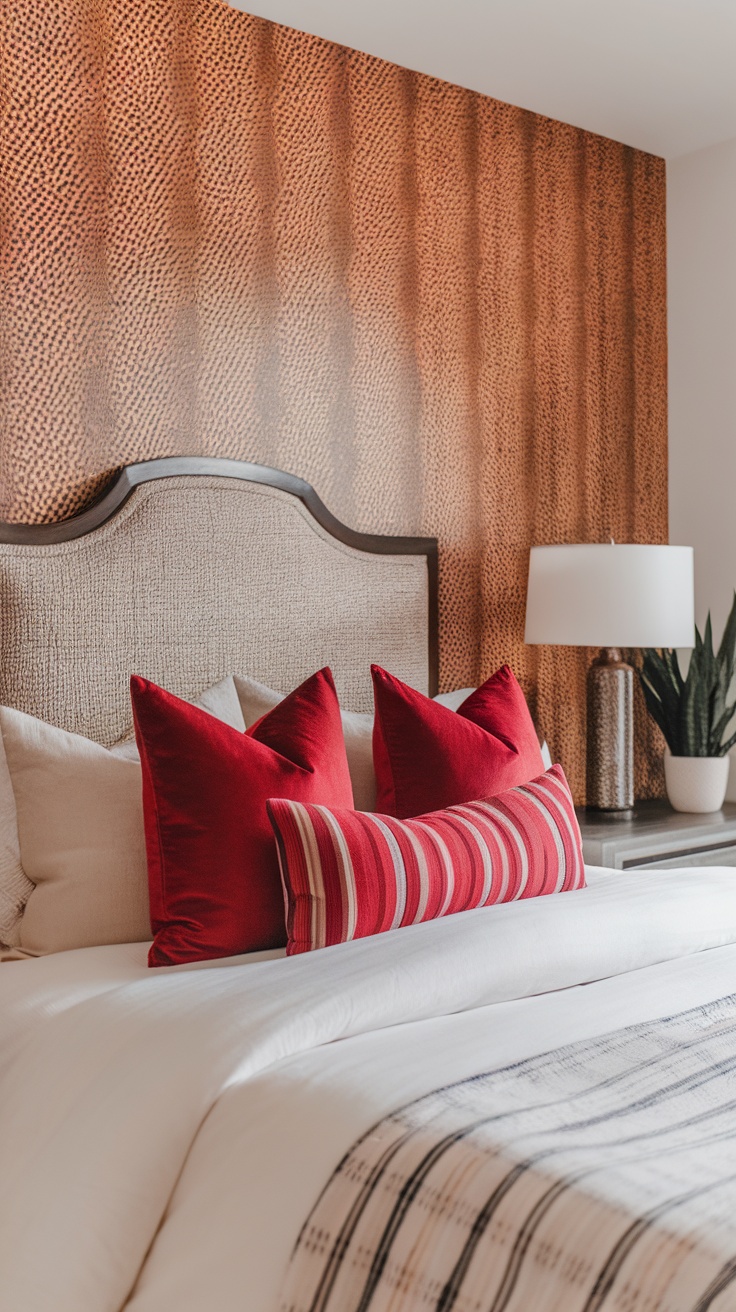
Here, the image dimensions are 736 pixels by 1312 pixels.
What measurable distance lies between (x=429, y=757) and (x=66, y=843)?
2.22ft

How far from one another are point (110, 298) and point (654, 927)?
1.65 meters

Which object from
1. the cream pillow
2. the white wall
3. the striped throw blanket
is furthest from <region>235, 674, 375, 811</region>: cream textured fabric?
the white wall

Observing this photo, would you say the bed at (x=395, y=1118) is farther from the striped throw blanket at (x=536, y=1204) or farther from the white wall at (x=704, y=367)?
the white wall at (x=704, y=367)

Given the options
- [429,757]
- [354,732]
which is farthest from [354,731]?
[429,757]

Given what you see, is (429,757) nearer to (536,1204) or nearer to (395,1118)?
(395,1118)

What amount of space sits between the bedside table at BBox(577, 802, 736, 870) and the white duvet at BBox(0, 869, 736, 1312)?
37.3 inches

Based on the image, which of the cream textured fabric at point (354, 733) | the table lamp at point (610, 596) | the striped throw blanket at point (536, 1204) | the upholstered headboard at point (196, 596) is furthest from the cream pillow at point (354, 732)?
the striped throw blanket at point (536, 1204)

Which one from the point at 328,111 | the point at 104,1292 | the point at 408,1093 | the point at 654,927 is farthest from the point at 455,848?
the point at 328,111

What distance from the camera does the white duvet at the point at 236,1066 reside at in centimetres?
121

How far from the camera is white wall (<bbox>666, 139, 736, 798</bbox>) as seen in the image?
11.2ft

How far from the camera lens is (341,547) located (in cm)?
272

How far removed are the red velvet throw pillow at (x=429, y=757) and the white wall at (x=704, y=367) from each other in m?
1.44

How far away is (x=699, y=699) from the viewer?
3.17 m

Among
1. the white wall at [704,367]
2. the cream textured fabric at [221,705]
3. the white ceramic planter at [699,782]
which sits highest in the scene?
the white wall at [704,367]
